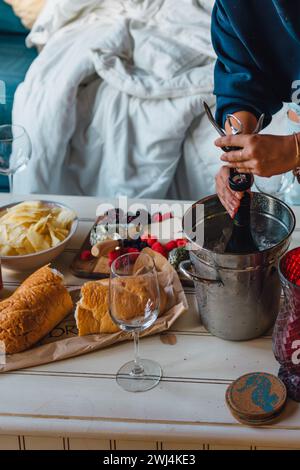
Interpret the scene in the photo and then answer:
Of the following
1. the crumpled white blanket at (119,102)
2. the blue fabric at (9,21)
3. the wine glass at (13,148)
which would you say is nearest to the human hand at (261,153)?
the wine glass at (13,148)

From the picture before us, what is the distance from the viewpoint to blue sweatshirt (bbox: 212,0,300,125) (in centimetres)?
112

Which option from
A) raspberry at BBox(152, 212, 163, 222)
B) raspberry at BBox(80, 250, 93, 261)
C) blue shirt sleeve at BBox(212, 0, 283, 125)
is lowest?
raspberry at BBox(152, 212, 163, 222)

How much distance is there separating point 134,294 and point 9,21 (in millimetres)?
2291

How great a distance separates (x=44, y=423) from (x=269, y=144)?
554 mm

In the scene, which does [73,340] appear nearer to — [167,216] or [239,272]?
[239,272]

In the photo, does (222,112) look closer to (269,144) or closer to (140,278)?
(269,144)

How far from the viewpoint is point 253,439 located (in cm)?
84

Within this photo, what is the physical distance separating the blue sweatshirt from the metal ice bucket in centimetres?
25

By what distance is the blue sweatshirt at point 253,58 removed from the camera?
3.69 ft

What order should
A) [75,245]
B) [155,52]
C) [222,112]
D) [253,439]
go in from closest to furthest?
[253,439]
[222,112]
[75,245]
[155,52]

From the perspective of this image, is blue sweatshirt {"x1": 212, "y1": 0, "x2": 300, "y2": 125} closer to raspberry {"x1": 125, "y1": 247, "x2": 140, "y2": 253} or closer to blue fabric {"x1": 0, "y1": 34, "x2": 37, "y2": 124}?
raspberry {"x1": 125, "y1": 247, "x2": 140, "y2": 253}

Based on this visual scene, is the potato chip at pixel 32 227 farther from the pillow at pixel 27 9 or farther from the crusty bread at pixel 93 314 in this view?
the pillow at pixel 27 9

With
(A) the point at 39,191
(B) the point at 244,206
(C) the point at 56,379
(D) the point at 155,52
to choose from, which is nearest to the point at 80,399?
(C) the point at 56,379

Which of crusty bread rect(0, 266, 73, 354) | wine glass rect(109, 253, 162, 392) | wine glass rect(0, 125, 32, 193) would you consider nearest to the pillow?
wine glass rect(0, 125, 32, 193)
